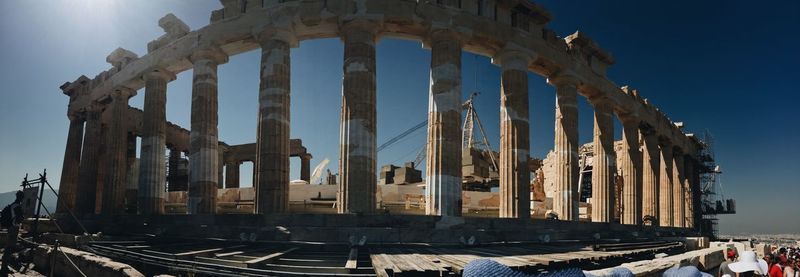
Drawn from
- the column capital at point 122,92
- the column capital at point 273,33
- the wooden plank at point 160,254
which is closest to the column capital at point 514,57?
the column capital at point 273,33

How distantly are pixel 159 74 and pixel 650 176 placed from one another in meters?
32.5

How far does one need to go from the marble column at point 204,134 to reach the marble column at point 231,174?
2124cm

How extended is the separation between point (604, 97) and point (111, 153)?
29.6 m

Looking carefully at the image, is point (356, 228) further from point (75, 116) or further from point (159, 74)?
point (75, 116)

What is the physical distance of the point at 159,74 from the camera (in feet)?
90.4

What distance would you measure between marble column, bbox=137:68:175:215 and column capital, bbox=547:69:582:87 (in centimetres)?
2103

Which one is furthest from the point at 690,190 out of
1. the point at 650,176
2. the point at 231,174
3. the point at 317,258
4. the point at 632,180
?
the point at 317,258

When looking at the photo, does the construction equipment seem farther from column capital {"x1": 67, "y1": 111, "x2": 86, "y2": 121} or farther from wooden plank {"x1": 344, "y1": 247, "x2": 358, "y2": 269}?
wooden plank {"x1": 344, "y1": 247, "x2": 358, "y2": 269}

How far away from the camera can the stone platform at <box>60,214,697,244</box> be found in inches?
672

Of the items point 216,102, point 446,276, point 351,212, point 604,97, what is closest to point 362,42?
point 351,212

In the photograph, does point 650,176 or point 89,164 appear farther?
point 650,176

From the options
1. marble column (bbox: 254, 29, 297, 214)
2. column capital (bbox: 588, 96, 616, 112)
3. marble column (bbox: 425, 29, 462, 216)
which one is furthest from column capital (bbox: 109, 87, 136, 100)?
column capital (bbox: 588, 96, 616, 112)

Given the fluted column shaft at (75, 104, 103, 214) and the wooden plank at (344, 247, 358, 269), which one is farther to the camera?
the fluted column shaft at (75, 104, 103, 214)

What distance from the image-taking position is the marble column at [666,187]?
3869 cm
